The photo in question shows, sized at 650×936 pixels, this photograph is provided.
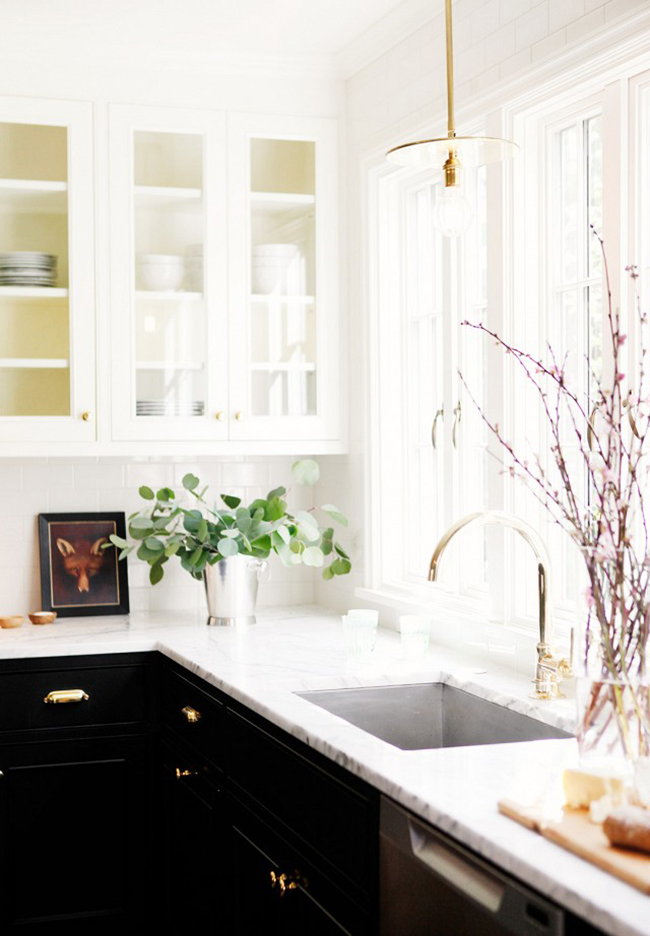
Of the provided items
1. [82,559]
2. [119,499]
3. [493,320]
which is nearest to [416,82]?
[493,320]

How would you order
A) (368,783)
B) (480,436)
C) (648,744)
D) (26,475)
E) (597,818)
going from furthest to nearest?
1. (26,475)
2. (480,436)
3. (368,783)
4. (648,744)
5. (597,818)

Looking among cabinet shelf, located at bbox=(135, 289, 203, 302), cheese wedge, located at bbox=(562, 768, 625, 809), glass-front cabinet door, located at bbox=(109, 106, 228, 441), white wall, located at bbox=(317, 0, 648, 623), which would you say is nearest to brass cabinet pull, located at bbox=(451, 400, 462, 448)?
white wall, located at bbox=(317, 0, 648, 623)

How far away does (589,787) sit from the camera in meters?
1.66

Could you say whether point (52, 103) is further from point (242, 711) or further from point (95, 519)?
point (242, 711)

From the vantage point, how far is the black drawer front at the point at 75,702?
10.7 feet

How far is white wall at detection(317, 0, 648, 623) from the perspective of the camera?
2588mm

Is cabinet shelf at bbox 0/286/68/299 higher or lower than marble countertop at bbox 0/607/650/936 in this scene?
higher

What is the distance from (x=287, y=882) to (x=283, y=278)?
207cm

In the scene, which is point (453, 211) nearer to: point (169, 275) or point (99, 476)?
point (169, 275)

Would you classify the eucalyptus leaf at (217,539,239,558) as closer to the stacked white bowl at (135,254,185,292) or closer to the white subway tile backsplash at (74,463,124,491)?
the white subway tile backsplash at (74,463,124,491)

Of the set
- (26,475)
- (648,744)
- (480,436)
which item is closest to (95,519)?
(26,475)

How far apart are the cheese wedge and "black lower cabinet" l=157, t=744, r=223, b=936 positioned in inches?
52.7

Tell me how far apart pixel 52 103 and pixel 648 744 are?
275 centimetres

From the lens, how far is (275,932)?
241 centimetres
